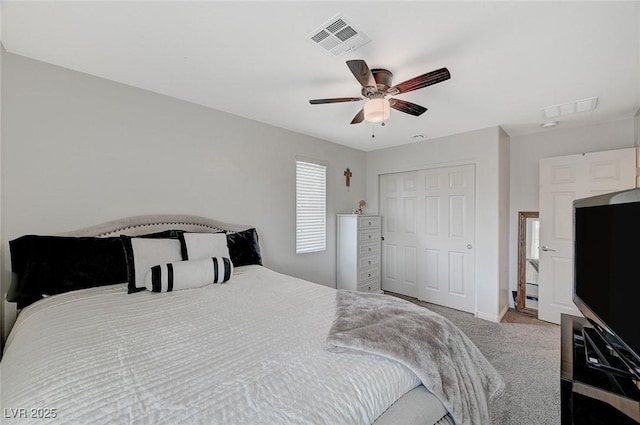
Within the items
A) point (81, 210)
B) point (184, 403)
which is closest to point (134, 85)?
point (81, 210)

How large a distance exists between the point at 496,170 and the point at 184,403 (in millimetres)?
3776

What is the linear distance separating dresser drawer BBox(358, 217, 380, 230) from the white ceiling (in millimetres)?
1796

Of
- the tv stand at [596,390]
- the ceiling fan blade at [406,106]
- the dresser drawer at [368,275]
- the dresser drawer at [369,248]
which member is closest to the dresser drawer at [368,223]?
the dresser drawer at [369,248]

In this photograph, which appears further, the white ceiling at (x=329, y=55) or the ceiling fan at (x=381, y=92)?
the ceiling fan at (x=381, y=92)

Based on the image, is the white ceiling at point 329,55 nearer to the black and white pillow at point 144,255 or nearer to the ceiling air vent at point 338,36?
the ceiling air vent at point 338,36

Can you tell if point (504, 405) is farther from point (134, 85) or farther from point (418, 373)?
point (134, 85)

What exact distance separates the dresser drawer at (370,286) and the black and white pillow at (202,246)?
87.8 inches

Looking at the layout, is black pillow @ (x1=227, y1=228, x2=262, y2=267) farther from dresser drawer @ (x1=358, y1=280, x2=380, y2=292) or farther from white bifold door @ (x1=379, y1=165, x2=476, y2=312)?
white bifold door @ (x1=379, y1=165, x2=476, y2=312)

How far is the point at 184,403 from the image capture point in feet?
2.55

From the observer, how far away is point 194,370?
0.94 meters

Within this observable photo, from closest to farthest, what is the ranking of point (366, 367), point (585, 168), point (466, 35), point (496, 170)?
point (366, 367)
point (466, 35)
point (585, 168)
point (496, 170)

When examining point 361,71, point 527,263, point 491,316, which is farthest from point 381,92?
point 527,263

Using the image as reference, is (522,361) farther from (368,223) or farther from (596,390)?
(368,223)

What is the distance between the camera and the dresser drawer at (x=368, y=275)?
3.92 metres
